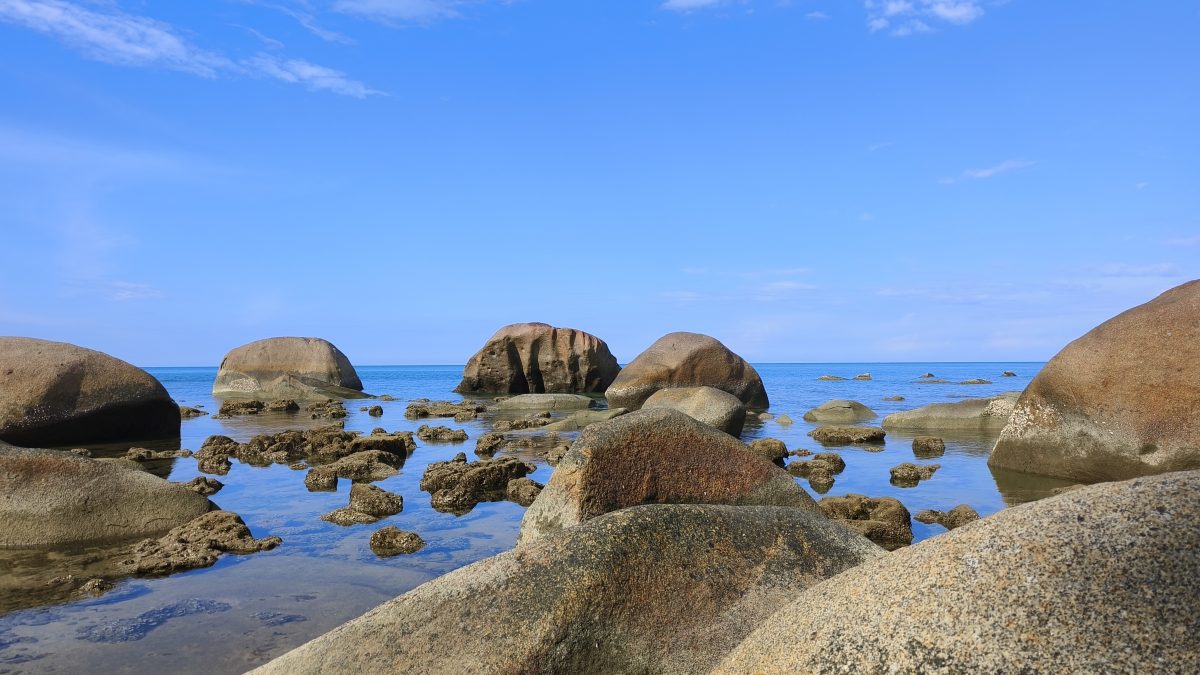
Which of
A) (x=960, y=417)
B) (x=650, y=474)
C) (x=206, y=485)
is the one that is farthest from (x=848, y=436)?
(x=206, y=485)

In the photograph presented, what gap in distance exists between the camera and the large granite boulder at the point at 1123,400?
9164mm

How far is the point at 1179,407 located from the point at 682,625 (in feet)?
26.8

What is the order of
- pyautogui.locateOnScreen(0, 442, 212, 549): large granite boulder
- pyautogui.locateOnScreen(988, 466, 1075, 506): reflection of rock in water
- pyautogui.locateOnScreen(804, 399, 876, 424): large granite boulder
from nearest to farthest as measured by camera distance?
pyautogui.locateOnScreen(0, 442, 212, 549): large granite boulder < pyautogui.locateOnScreen(988, 466, 1075, 506): reflection of rock in water < pyautogui.locateOnScreen(804, 399, 876, 424): large granite boulder

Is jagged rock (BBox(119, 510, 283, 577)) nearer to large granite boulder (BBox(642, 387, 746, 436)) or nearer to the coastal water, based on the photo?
the coastal water

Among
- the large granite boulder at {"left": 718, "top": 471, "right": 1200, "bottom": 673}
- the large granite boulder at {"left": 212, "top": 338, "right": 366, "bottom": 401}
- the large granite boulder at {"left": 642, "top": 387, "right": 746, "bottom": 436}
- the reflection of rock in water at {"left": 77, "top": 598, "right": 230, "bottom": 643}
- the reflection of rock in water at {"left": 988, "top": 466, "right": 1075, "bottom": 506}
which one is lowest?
the reflection of rock in water at {"left": 988, "top": 466, "right": 1075, "bottom": 506}

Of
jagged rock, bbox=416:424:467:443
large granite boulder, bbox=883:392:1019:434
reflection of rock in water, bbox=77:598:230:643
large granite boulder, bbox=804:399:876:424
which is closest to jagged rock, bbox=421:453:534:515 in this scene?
reflection of rock in water, bbox=77:598:230:643

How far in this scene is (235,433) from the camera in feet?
54.6

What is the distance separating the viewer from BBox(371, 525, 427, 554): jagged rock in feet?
22.1

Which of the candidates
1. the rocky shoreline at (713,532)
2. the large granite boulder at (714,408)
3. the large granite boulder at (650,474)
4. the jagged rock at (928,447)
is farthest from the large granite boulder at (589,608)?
the large granite boulder at (714,408)

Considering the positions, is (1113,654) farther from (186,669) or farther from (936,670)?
(186,669)

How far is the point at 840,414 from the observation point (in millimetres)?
19844

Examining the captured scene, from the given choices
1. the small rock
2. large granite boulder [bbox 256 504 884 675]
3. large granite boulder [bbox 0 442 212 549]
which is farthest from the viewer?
large granite boulder [bbox 0 442 212 549]

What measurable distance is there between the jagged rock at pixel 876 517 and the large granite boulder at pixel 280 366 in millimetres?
27732

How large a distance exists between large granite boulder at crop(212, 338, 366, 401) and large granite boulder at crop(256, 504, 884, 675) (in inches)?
1188
